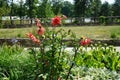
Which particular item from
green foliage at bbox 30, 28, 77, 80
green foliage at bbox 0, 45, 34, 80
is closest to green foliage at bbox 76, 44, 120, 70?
green foliage at bbox 0, 45, 34, 80

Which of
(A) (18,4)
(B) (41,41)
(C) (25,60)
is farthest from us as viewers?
(A) (18,4)

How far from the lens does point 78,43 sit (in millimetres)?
5156

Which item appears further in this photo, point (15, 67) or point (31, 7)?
point (31, 7)

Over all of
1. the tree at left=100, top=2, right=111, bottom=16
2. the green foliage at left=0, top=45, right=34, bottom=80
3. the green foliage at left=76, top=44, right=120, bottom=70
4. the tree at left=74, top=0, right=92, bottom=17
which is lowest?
the tree at left=100, top=2, right=111, bottom=16

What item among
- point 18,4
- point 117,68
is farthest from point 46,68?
point 18,4

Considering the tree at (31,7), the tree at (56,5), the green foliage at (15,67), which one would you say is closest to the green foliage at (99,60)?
the green foliage at (15,67)

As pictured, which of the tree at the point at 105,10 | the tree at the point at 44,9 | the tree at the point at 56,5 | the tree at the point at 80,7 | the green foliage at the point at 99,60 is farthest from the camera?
the tree at the point at 105,10

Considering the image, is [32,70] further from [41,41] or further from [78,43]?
[78,43]

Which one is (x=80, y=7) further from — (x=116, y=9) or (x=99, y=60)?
(x=99, y=60)

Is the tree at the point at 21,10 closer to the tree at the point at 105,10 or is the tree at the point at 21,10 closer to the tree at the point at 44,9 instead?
the tree at the point at 44,9

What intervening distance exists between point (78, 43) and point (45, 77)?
714 mm

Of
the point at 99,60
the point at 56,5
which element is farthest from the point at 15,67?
the point at 56,5

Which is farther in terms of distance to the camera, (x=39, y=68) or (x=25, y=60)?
(x=25, y=60)

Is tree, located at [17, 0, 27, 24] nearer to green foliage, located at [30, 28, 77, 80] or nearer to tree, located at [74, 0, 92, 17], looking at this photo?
tree, located at [74, 0, 92, 17]
